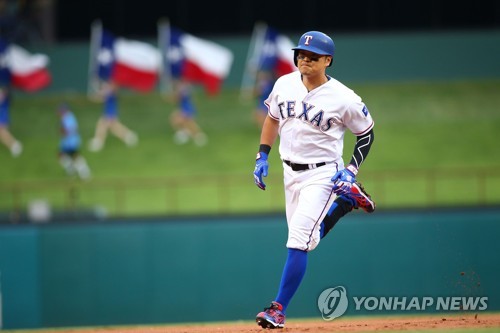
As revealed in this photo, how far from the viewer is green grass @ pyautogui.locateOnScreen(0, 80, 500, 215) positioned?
858 inches

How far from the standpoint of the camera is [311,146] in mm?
9453

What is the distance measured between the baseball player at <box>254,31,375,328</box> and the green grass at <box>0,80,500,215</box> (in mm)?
9971

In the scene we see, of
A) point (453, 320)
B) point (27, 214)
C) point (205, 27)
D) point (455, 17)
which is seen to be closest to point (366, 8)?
point (455, 17)

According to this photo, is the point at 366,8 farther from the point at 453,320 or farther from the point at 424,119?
the point at 453,320

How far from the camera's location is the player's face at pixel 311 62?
935 centimetres

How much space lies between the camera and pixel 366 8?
29172 mm

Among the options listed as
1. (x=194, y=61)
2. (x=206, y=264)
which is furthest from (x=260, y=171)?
(x=194, y=61)

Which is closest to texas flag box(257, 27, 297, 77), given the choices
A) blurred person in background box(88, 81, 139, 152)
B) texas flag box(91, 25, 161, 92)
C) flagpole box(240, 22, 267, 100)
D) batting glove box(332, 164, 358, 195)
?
texas flag box(91, 25, 161, 92)

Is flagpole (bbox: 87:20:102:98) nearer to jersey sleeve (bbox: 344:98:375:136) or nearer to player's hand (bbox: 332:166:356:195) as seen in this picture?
jersey sleeve (bbox: 344:98:375:136)

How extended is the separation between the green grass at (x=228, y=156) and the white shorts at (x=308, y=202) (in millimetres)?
10000

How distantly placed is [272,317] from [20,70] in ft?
56.9

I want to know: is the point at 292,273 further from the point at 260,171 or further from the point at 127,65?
the point at 127,65

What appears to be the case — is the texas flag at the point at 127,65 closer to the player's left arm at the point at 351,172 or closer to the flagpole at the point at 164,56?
the flagpole at the point at 164,56

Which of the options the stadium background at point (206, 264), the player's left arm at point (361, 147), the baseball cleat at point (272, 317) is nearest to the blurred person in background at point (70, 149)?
the stadium background at point (206, 264)
